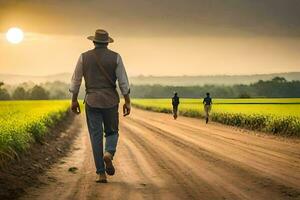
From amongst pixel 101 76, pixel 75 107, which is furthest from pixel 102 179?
pixel 101 76

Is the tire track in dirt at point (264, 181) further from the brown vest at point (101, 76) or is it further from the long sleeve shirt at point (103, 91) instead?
the brown vest at point (101, 76)

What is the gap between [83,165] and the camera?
1227cm

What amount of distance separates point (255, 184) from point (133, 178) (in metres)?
2.10

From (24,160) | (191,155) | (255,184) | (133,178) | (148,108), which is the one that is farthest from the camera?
(148,108)

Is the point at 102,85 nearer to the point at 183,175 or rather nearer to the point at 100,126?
the point at 100,126

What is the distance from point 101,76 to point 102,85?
15cm

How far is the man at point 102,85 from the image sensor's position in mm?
9781

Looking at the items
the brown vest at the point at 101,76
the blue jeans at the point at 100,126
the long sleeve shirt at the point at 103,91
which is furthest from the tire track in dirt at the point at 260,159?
the brown vest at the point at 101,76

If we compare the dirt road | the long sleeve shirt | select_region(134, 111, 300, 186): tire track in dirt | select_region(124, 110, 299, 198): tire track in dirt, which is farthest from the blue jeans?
select_region(134, 111, 300, 186): tire track in dirt

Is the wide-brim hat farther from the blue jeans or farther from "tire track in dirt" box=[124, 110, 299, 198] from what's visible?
"tire track in dirt" box=[124, 110, 299, 198]

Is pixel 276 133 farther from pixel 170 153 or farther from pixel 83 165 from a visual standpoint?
pixel 83 165

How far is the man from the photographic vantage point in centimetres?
978

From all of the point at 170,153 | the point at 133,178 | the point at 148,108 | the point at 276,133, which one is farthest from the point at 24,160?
the point at 148,108

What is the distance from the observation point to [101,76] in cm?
981
